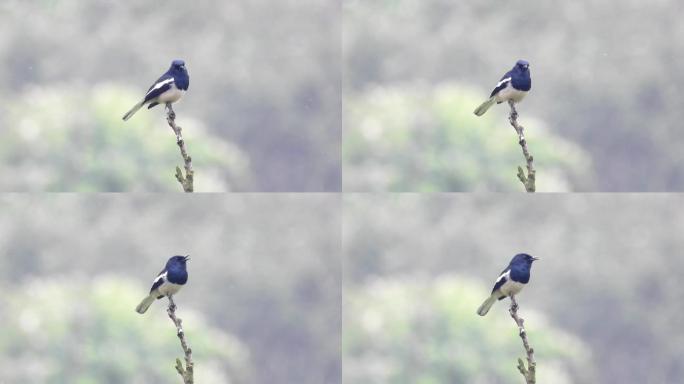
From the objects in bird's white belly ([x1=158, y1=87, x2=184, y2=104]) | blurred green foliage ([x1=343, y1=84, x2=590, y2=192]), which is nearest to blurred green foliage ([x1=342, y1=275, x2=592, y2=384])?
blurred green foliage ([x1=343, y1=84, x2=590, y2=192])

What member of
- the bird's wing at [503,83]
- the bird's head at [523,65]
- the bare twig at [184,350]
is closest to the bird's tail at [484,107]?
the bird's wing at [503,83]

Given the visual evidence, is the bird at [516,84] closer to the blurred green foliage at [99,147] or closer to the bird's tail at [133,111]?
the blurred green foliage at [99,147]

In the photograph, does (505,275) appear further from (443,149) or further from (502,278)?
(443,149)

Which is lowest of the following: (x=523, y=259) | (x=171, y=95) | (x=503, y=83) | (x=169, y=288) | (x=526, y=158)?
(x=169, y=288)

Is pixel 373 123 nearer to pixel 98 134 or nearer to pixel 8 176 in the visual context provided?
pixel 98 134

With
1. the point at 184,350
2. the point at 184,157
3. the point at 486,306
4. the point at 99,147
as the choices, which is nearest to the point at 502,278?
the point at 486,306

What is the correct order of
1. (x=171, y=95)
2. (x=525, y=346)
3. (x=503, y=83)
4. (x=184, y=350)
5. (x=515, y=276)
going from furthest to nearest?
(x=503, y=83) < (x=171, y=95) < (x=515, y=276) < (x=184, y=350) < (x=525, y=346)

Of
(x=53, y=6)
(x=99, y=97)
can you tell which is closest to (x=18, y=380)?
(x=99, y=97)
